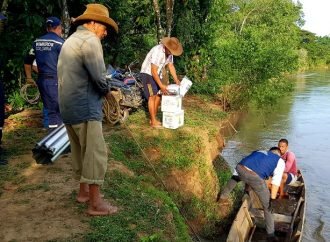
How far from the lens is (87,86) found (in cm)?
362

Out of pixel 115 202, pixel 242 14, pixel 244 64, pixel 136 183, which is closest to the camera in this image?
pixel 115 202

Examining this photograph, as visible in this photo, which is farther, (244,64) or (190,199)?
(244,64)

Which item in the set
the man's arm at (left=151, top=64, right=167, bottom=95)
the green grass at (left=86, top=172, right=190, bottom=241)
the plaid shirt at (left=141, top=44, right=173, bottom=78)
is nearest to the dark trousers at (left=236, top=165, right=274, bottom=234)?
the green grass at (left=86, top=172, right=190, bottom=241)

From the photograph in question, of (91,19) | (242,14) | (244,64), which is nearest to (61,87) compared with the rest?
(91,19)

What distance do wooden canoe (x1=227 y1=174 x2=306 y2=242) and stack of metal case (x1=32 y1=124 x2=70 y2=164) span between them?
110 inches

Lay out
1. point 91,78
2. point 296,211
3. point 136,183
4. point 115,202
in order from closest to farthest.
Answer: point 91,78 → point 115,202 → point 136,183 → point 296,211

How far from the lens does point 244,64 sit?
1420 cm

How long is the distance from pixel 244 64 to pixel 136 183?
984 centimetres

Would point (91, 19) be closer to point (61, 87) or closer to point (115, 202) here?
point (61, 87)

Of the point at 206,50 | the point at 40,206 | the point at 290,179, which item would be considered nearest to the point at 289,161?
the point at 290,179

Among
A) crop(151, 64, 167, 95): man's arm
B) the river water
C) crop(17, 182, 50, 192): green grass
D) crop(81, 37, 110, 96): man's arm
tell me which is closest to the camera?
crop(81, 37, 110, 96): man's arm

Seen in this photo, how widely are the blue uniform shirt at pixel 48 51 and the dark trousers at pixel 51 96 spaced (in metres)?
0.14

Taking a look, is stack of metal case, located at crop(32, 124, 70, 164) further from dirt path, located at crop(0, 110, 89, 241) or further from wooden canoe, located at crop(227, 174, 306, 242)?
wooden canoe, located at crop(227, 174, 306, 242)

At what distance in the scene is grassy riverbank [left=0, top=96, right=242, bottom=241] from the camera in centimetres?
385
